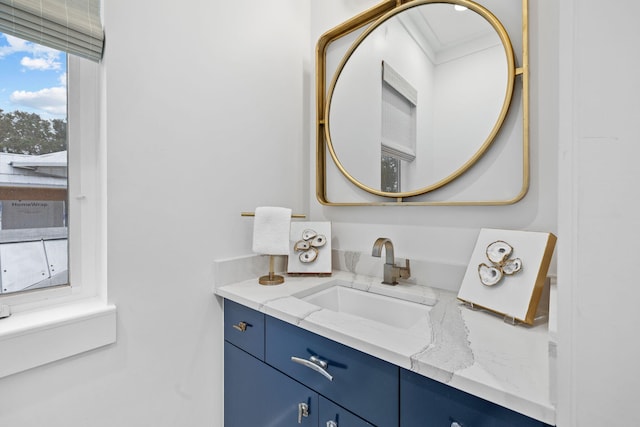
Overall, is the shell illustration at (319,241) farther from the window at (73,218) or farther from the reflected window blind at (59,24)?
the reflected window blind at (59,24)

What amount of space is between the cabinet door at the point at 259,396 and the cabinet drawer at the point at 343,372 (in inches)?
1.7

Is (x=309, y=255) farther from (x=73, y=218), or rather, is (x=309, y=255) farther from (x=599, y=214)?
(x=599, y=214)

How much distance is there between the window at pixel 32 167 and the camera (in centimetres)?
84

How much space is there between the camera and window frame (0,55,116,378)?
854 mm

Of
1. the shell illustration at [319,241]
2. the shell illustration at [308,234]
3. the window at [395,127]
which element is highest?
the window at [395,127]

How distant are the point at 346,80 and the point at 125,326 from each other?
1340 millimetres

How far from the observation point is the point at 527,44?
2.97 ft

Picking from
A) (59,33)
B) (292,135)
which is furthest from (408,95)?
(59,33)

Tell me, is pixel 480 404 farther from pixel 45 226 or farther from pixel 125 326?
pixel 45 226

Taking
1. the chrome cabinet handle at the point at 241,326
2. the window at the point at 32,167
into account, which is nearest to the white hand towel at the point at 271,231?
the chrome cabinet handle at the point at 241,326

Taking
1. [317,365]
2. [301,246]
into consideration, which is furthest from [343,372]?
[301,246]

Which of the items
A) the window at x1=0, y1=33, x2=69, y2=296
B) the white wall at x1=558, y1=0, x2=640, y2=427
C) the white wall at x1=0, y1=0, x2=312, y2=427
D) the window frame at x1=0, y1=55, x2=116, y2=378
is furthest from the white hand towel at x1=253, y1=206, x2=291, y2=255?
the white wall at x1=558, y1=0, x2=640, y2=427

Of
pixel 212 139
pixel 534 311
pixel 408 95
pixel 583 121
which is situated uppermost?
pixel 408 95

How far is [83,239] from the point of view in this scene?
96 cm
